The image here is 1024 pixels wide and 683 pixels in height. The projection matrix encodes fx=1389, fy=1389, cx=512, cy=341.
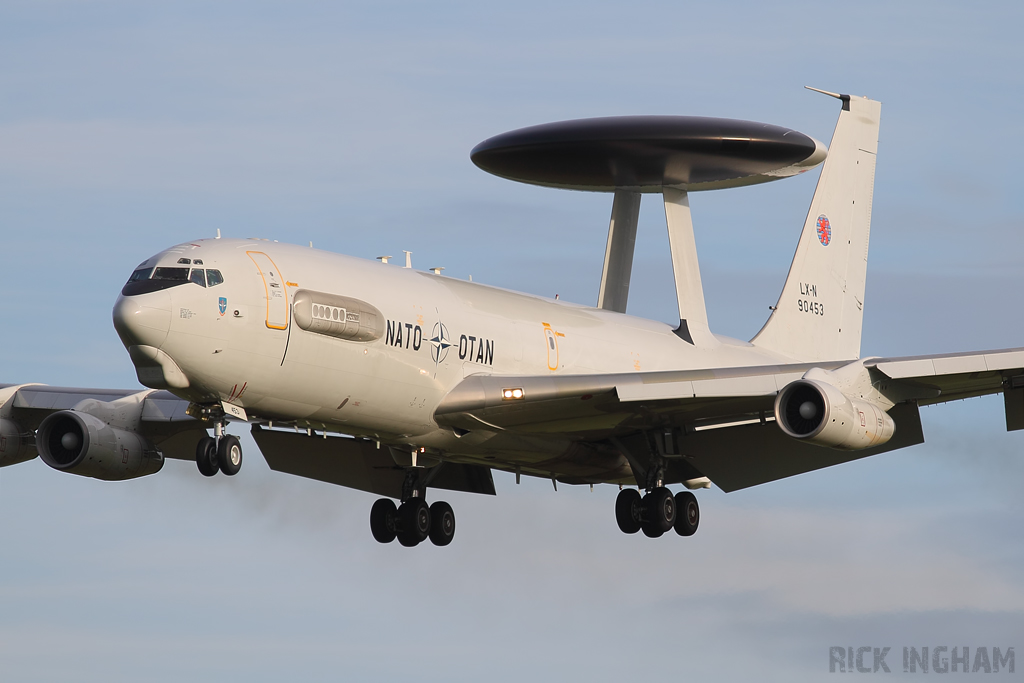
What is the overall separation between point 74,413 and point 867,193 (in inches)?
1065

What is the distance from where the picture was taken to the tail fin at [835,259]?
4369 cm

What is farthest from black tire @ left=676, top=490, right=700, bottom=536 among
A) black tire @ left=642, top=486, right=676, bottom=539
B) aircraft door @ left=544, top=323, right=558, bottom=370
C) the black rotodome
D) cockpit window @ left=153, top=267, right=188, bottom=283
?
cockpit window @ left=153, top=267, right=188, bottom=283

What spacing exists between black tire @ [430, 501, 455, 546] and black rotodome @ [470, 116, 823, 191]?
39.0ft

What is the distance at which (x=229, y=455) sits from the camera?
88.3 feet

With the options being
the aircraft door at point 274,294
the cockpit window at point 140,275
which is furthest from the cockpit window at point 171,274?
the aircraft door at point 274,294

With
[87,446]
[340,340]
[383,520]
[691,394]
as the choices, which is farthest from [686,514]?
[87,446]

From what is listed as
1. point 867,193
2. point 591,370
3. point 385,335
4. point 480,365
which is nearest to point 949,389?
point 591,370

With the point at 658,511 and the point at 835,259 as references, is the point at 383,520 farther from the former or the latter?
the point at 835,259

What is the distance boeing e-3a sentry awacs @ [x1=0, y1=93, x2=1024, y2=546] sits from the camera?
88.7ft

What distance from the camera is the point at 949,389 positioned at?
3209 cm

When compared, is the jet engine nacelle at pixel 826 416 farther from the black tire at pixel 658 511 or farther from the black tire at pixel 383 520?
the black tire at pixel 383 520

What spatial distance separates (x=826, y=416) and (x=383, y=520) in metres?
13.0

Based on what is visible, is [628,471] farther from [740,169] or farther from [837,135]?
[837,135]

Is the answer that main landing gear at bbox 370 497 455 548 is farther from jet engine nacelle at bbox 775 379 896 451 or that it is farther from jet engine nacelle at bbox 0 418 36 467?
jet engine nacelle at bbox 775 379 896 451
